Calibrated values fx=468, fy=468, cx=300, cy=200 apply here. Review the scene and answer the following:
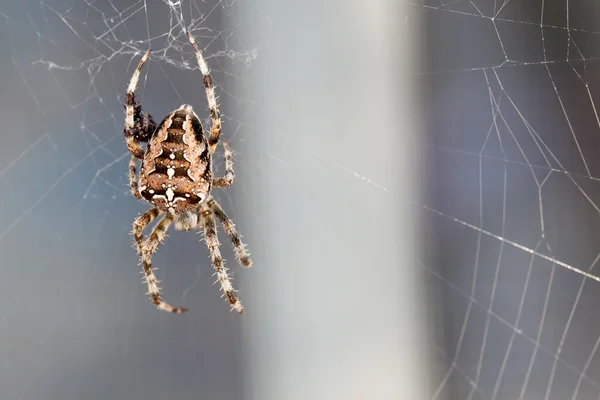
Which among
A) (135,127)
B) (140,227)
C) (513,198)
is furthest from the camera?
(513,198)

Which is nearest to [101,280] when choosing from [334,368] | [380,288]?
[334,368]

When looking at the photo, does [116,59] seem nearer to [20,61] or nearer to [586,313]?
[20,61]

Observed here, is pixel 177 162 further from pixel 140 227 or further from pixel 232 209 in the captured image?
pixel 232 209

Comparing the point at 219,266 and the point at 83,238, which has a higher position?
the point at 83,238

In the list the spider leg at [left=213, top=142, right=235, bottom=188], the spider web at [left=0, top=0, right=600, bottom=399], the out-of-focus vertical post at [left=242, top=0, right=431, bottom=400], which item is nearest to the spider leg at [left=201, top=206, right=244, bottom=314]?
the spider leg at [left=213, top=142, right=235, bottom=188]

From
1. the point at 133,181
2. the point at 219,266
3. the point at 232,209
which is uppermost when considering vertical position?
the point at 232,209

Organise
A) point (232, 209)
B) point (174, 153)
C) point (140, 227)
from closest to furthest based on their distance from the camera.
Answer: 1. point (174, 153)
2. point (140, 227)
3. point (232, 209)

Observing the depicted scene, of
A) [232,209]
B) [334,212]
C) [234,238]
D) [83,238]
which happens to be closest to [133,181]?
[234,238]
